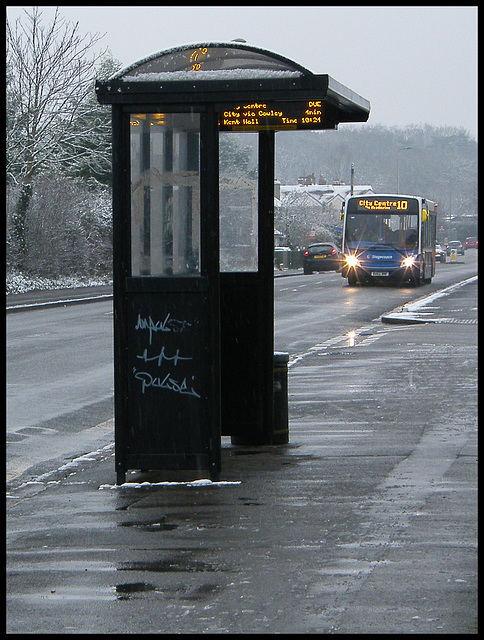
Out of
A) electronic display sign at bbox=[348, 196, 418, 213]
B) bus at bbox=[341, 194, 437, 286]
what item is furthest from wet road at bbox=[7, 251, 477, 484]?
electronic display sign at bbox=[348, 196, 418, 213]

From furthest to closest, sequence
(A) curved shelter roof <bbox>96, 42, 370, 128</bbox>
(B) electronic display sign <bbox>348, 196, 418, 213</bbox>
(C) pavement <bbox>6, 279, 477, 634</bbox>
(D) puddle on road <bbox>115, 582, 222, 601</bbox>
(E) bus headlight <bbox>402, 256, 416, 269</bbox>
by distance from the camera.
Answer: (B) electronic display sign <bbox>348, 196, 418, 213</bbox>, (E) bus headlight <bbox>402, 256, 416, 269</bbox>, (A) curved shelter roof <bbox>96, 42, 370, 128</bbox>, (D) puddle on road <bbox>115, 582, 222, 601</bbox>, (C) pavement <bbox>6, 279, 477, 634</bbox>

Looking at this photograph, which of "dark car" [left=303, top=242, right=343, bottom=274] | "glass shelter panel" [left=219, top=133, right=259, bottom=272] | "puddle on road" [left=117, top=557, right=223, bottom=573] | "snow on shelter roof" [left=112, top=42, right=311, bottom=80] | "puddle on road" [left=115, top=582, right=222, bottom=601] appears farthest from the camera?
"dark car" [left=303, top=242, right=343, bottom=274]

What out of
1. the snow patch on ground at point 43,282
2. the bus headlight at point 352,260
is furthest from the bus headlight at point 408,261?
the snow patch on ground at point 43,282

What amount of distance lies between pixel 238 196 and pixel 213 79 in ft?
4.82

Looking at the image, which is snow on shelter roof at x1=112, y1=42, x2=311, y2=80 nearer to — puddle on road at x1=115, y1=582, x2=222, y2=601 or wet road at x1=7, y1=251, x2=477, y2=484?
wet road at x1=7, y1=251, x2=477, y2=484

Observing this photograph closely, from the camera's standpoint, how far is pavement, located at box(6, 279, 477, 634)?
4.93m

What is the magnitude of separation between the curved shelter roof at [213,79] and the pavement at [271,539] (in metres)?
2.59

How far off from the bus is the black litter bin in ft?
102

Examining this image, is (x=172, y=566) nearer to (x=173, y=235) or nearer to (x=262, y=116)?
(x=173, y=235)

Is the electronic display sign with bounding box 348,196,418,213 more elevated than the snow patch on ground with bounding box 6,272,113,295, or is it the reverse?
the electronic display sign with bounding box 348,196,418,213

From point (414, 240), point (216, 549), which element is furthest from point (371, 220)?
→ point (216, 549)

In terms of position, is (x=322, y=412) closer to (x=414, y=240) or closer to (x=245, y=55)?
(x=245, y=55)

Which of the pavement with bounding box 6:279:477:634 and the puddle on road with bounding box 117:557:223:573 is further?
the puddle on road with bounding box 117:557:223:573

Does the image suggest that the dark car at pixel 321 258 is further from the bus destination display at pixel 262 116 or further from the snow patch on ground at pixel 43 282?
the bus destination display at pixel 262 116
